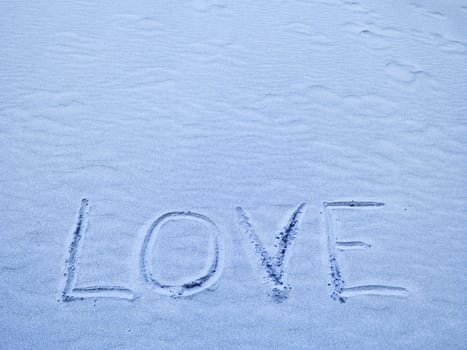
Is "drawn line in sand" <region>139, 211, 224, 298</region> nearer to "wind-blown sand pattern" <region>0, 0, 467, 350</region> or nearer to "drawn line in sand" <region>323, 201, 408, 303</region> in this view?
"wind-blown sand pattern" <region>0, 0, 467, 350</region>

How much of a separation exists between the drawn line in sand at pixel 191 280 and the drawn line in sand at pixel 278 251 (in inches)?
8.2

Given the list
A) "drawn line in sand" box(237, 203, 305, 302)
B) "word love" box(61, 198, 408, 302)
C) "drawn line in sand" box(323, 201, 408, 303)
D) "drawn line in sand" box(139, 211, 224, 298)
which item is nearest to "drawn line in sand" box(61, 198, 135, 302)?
"word love" box(61, 198, 408, 302)

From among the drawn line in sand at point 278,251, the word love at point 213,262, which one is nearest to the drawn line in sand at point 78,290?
the word love at point 213,262

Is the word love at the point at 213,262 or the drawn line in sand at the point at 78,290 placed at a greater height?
the word love at the point at 213,262

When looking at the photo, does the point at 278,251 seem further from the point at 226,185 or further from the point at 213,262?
the point at 226,185

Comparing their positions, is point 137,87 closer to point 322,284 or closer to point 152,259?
point 152,259

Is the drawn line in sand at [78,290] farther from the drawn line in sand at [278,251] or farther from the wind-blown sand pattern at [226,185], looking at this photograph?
the drawn line in sand at [278,251]

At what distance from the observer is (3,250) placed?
215 centimetres

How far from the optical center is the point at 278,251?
223 centimetres

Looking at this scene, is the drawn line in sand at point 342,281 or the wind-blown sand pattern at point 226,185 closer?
the wind-blown sand pattern at point 226,185

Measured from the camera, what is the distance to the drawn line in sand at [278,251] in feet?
6.77

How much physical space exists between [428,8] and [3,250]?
5.89 meters

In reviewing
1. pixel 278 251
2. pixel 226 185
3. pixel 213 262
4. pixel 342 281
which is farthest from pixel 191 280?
pixel 342 281

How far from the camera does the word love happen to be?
2.01 m
